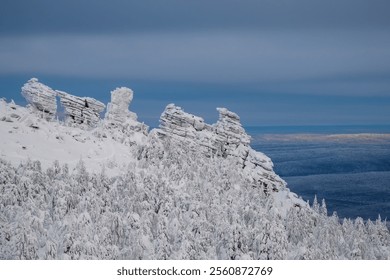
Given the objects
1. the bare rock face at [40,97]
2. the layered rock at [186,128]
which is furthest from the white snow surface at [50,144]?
the layered rock at [186,128]

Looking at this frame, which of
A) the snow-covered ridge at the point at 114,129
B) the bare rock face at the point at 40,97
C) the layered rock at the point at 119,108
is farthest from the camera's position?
the layered rock at the point at 119,108

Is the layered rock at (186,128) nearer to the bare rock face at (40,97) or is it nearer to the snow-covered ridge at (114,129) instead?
the snow-covered ridge at (114,129)

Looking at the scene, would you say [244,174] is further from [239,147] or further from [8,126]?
[8,126]

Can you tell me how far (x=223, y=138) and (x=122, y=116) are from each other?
24.3 feet

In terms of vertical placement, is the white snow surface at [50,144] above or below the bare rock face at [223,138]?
below

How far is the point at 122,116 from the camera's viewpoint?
32.2 meters

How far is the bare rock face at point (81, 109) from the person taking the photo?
3225 centimetres

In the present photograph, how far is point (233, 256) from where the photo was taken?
15.8m

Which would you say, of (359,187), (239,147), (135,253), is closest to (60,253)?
(135,253)

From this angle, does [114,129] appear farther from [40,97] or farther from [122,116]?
[40,97]

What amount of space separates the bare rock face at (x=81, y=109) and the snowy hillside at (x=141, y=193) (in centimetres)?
7

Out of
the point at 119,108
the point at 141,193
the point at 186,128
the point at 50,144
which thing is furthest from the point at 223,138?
the point at 141,193

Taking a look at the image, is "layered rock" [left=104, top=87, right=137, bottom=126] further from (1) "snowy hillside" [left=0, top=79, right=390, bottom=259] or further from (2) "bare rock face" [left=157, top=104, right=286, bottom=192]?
(2) "bare rock face" [left=157, top=104, right=286, bottom=192]

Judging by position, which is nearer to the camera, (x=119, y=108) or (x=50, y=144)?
(x=50, y=144)
